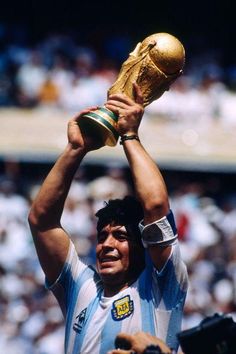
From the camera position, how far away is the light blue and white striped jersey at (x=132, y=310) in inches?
145

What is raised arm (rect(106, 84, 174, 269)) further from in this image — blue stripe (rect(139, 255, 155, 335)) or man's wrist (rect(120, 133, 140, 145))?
blue stripe (rect(139, 255, 155, 335))

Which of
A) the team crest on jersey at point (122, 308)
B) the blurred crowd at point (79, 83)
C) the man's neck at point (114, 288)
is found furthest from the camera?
the blurred crowd at point (79, 83)

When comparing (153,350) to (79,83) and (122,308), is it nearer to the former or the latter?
(122,308)

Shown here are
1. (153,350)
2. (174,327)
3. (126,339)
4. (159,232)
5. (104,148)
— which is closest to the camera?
(153,350)

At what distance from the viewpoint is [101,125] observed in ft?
12.4

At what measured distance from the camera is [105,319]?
12.4ft

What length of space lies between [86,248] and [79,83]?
2.74 meters

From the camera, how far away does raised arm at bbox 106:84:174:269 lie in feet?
11.9

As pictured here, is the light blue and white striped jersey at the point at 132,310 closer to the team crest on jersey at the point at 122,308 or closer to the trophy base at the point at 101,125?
the team crest on jersey at the point at 122,308

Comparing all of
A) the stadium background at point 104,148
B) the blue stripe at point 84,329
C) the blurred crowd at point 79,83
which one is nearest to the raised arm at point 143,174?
the blue stripe at point 84,329

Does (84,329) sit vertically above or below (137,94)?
below

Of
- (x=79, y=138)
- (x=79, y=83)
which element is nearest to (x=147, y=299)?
(x=79, y=138)

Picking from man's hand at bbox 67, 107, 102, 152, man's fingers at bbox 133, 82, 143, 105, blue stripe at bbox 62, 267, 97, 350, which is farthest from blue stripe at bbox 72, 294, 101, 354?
man's fingers at bbox 133, 82, 143, 105

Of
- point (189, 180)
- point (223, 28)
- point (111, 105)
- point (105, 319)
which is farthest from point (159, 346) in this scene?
point (223, 28)
